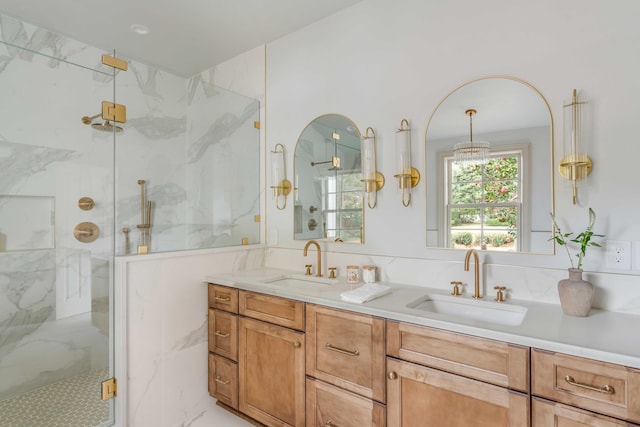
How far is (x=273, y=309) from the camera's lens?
6.19ft

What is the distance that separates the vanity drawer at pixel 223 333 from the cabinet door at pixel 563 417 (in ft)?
5.16

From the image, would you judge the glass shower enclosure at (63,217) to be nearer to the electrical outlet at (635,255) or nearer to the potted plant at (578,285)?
the potted plant at (578,285)

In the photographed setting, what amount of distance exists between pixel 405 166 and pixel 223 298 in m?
1.41

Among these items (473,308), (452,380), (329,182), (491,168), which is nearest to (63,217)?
(329,182)

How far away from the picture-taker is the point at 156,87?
2.49 m

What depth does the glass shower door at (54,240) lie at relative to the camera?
6.09 feet

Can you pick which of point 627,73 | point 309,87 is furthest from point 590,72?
point 309,87

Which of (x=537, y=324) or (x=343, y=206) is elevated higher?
(x=343, y=206)

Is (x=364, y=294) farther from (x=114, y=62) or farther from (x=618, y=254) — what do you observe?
(x=114, y=62)

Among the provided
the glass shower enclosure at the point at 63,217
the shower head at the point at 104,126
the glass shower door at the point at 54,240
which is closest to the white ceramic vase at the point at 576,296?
the glass shower enclosure at the point at 63,217

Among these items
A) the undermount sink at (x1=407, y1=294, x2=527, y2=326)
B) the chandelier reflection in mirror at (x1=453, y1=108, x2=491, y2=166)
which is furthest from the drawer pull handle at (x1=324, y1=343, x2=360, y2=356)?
the chandelier reflection in mirror at (x1=453, y1=108, x2=491, y2=166)

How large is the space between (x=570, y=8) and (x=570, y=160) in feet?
2.31

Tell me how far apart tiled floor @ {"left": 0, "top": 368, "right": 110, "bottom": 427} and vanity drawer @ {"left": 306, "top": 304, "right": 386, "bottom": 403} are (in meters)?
1.25

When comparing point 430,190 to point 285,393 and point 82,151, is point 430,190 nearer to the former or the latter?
point 285,393
